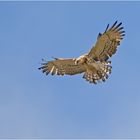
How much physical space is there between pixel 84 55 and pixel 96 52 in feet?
1.64

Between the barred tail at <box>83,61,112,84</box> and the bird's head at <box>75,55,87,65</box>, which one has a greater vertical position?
the bird's head at <box>75,55,87,65</box>

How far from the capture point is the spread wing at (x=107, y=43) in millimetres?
47675

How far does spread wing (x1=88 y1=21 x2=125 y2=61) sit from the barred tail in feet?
1.14

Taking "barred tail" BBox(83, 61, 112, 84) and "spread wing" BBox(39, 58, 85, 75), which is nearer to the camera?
"barred tail" BBox(83, 61, 112, 84)

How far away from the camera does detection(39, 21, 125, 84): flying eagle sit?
4750 cm

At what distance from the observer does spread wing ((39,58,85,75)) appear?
48.4m

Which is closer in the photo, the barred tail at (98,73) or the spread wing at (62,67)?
the barred tail at (98,73)

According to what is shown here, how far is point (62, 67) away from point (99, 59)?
5.08 ft

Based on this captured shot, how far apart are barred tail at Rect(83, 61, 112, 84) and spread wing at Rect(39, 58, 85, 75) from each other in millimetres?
537

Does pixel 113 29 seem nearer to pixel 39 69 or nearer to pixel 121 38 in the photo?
pixel 121 38

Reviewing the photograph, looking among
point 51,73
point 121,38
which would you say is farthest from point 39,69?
point 121,38

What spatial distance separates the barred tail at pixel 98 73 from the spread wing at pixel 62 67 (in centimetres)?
54

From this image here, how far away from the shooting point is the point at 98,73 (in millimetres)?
47594

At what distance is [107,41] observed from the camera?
4803 cm
